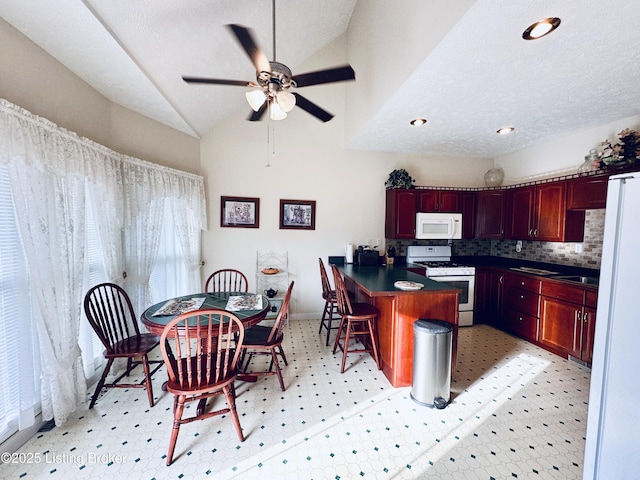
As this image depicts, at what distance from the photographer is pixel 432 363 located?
2.04m

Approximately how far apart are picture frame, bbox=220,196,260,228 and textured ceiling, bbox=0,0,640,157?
104cm

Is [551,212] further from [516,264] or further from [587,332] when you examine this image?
[587,332]

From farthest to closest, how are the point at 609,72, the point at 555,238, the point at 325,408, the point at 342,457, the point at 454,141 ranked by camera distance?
the point at 454,141, the point at 555,238, the point at 325,408, the point at 609,72, the point at 342,457

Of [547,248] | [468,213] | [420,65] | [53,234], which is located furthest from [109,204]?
[547,248]

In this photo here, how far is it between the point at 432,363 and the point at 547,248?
2.85 meters

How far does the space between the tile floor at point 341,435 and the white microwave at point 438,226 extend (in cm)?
196

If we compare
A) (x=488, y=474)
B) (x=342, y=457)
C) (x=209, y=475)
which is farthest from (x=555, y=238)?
(x=209, y=475)

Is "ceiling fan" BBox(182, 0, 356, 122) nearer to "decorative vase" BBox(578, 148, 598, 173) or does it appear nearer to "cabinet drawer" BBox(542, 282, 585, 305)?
"decorative vase" BBox(578, 148, 598, 173)

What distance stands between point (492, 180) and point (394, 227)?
1814 millimetres

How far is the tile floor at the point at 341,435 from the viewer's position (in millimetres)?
1536

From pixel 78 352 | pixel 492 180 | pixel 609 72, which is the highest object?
pixel 609 72

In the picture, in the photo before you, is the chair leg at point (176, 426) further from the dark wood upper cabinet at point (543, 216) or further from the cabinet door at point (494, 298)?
the dark wood upper cabinet at point (543, 216)

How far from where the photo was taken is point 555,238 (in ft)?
10.3

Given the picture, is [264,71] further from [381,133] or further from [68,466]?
[68,466]
